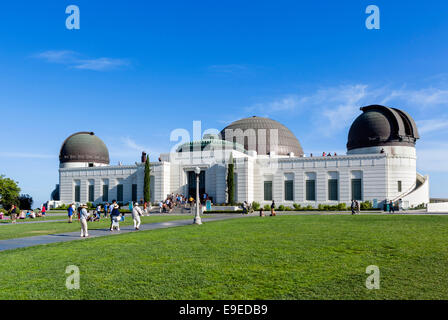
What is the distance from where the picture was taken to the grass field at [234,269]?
693cm

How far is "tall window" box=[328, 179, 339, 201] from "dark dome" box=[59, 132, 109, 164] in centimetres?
4144

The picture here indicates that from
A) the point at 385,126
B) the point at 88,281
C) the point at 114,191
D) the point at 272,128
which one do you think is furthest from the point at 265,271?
the point at 272,128

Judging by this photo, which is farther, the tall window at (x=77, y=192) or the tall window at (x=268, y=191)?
the tall window at (x=77, y=192)

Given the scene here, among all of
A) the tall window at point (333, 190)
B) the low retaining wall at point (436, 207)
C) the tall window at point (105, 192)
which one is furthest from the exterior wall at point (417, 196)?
the tall window at point (105, 192)

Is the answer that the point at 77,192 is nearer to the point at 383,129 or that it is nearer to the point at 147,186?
the point at 147,186

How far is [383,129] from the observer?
159 ft

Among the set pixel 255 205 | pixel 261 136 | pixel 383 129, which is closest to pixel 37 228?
pixel 255 205

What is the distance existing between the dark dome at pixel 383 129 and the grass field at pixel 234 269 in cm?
3731

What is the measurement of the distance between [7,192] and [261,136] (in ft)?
129

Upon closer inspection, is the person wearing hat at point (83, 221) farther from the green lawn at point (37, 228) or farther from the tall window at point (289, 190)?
the tall window at point (289, 190)

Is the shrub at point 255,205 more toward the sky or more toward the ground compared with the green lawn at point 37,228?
more toward the ground
